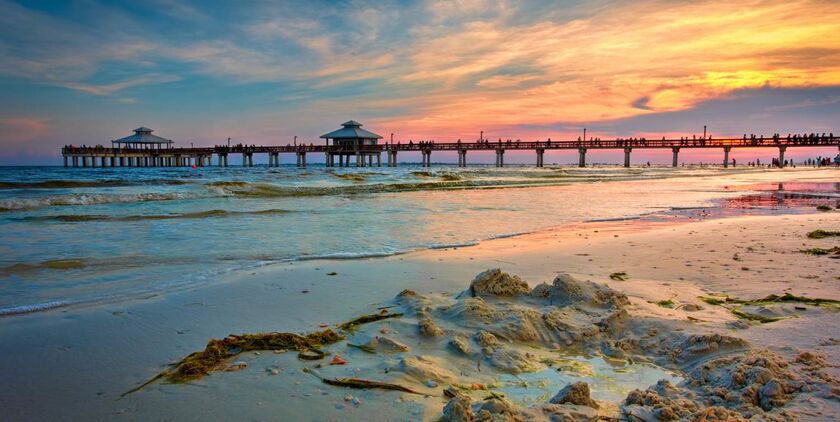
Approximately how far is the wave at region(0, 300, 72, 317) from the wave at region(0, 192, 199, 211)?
12738 millimetres

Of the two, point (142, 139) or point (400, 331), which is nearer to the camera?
point (400, 331)

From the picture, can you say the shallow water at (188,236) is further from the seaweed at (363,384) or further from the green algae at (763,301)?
the green algae at (763,301)

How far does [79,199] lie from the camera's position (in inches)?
659

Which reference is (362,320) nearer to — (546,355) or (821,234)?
(546,355)

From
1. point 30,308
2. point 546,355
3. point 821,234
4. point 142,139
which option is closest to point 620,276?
point 546,355

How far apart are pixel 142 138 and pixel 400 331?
316 ft

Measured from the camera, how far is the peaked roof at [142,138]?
85.6 metres

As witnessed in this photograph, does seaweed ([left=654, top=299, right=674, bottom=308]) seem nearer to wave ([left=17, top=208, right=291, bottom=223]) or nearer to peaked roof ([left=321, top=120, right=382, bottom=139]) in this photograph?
wave ([left=17, top=208, right=291, bottom=223])

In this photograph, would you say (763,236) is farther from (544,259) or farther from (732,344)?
(732,344)

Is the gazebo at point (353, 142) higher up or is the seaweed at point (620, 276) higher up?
the gazebo at point (353, 142)

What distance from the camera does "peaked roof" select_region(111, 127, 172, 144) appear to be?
85625mm

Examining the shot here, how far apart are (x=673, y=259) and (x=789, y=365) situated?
4.04 meters

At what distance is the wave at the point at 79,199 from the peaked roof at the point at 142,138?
76693 mm

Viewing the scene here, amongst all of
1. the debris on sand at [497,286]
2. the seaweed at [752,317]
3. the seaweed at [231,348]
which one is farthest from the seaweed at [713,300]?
the seaweed at [231,348]
